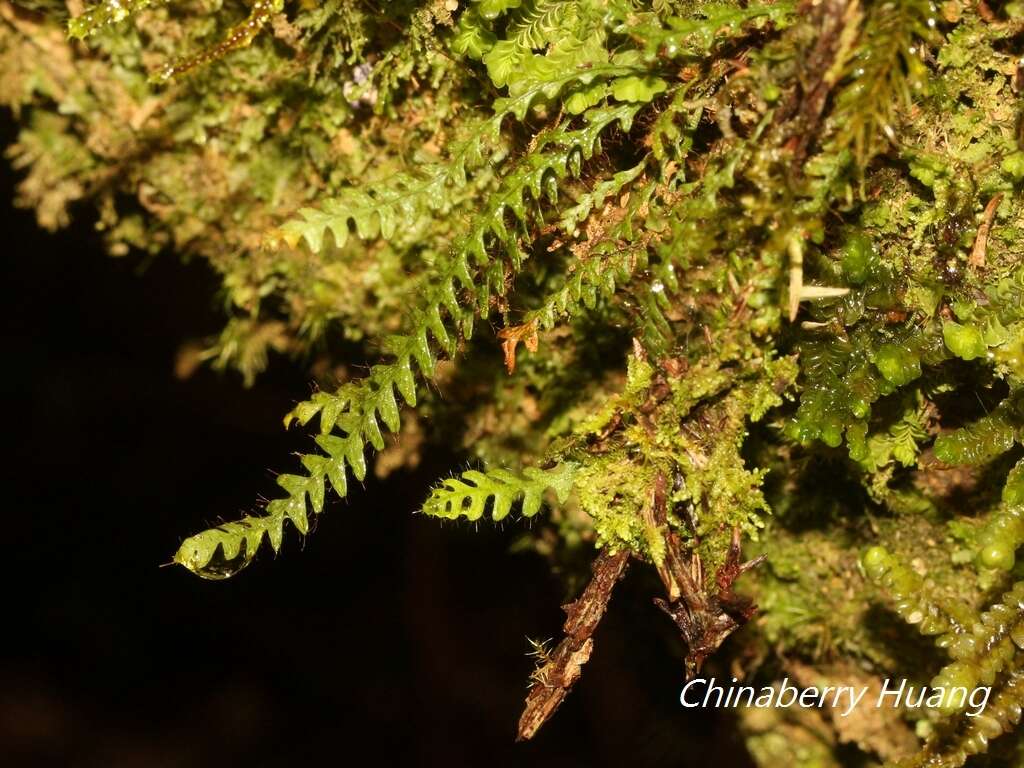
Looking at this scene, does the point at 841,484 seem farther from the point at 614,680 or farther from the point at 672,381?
the point at 614,680

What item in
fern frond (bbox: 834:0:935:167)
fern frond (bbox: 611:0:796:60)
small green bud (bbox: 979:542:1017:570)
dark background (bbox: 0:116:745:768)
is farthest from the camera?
dark background (bbox: 0:116:745:768)

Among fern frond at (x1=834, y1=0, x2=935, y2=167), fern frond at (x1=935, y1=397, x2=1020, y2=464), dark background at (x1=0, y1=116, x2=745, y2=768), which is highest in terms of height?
fern frond at (x1=834, y1=0, x2=935, y2=167)

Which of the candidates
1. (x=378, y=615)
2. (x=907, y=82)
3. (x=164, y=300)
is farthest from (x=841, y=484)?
(x=164, y=300)

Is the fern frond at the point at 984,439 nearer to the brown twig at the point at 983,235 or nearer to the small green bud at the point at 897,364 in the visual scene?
the small green bud at the point at 897,364

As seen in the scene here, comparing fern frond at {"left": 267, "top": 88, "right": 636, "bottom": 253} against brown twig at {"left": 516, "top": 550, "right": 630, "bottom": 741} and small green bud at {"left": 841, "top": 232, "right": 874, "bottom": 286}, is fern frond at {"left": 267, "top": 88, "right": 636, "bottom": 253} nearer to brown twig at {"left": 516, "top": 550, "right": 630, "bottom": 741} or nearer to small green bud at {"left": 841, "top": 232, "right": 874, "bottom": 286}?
small green bud at {"left": 841, "top": 232, "right": 874, "bottom": 286}

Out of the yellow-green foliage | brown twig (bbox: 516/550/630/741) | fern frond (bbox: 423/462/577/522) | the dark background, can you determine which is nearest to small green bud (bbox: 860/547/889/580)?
the yellow-green foliage

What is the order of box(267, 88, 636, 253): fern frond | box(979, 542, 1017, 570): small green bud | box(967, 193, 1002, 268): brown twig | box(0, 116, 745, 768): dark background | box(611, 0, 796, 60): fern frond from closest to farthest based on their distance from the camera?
box(611, 0, 796, 60): fern frond < box(979, 542, 1017, 570): small green bud < box(967, 193, 1002, 268): brown twig < box(267, 88, 636, 253): fern frond < box(0, 116, 745, 768): dark background
